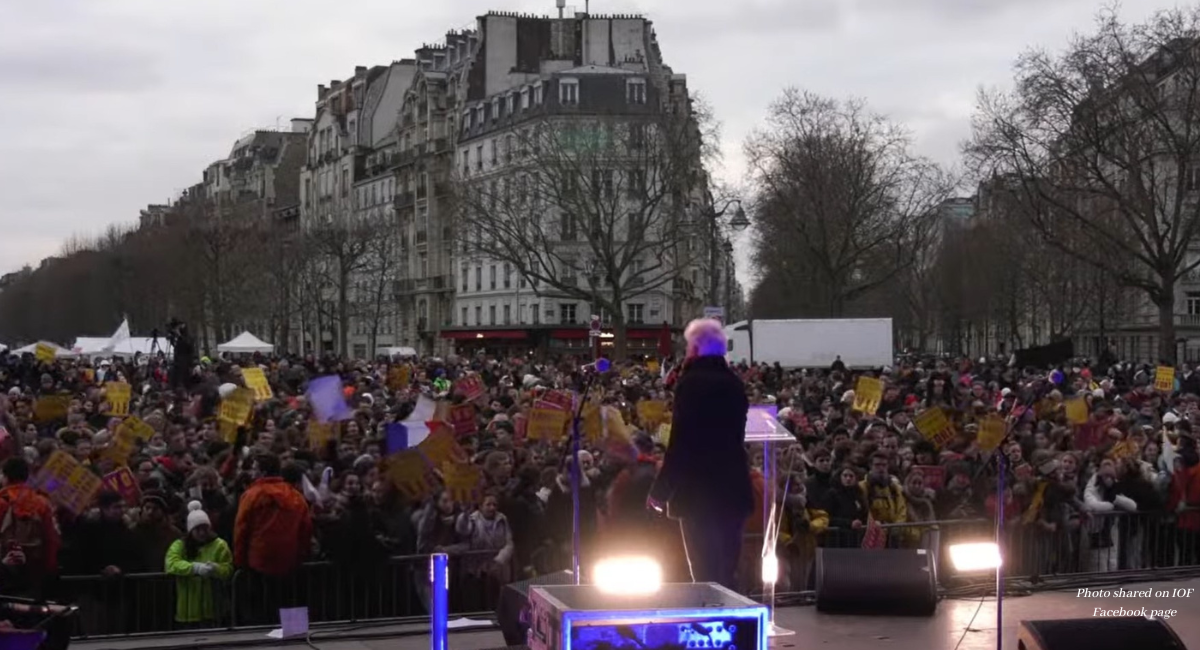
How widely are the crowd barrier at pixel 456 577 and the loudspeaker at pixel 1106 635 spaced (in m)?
5.18

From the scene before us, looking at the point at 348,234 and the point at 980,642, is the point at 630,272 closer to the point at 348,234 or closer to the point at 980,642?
the point at 348,234

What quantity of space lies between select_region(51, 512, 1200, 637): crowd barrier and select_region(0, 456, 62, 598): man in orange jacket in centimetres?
37

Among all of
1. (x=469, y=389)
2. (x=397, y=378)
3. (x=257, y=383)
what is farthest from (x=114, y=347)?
(x=469, y=389)

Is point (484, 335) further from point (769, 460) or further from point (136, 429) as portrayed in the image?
point (769, 460)

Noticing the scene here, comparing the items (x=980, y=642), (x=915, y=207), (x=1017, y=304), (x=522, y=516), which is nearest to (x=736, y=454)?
(x=980, y=642)

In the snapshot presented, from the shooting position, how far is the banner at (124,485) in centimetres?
1123

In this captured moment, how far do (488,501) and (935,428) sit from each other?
6366 mm

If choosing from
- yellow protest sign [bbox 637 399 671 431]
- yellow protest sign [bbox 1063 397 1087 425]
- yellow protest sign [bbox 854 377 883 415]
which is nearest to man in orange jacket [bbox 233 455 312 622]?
yellow protest sign [bbox 637 399 671 431]

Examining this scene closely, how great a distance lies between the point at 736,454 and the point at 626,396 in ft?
54.6

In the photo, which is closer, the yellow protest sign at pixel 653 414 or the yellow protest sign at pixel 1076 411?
the yellow protest sign at pixel 653 414

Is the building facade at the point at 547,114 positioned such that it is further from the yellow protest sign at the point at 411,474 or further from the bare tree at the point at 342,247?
the yellow protest sign at the point at 411,474

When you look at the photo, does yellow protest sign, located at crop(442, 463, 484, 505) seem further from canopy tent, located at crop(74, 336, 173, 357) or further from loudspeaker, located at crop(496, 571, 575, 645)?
canopy tent, located at crop(74, 336, 173, 357)

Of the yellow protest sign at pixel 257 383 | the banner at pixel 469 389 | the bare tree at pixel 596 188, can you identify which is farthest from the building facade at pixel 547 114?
the yellow protest sign at pixel 257 383

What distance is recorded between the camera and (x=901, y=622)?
10031 mm
